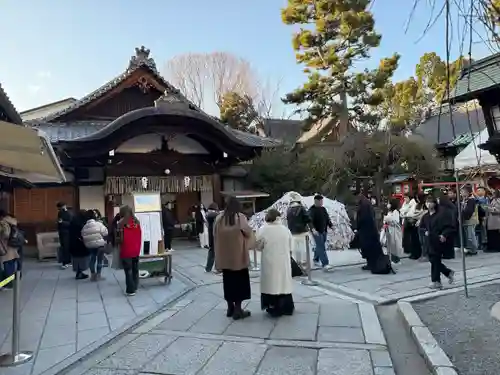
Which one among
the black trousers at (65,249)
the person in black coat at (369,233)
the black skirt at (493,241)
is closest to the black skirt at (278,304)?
the person in black coat at (369,233)

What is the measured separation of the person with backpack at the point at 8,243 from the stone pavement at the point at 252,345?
3.44m

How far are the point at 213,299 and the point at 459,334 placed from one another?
12.3ft

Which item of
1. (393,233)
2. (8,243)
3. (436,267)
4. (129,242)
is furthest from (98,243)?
(436,267)

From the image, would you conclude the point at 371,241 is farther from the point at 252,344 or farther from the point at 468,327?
the point at 252,344

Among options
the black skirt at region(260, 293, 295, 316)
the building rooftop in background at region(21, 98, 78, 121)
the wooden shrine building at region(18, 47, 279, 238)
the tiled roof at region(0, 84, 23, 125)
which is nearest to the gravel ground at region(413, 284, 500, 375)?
the black skirt at region(260, 293, 295, 316)

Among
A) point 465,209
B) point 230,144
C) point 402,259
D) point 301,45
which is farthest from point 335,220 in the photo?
point 301,45

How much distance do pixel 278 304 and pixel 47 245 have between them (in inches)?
364

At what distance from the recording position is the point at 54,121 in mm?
15359

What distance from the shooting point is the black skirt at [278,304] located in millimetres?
5953

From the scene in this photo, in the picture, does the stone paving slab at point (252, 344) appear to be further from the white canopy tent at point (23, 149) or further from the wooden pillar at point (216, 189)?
the wooden pillar at point (216, 189)

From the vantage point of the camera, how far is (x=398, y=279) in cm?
810

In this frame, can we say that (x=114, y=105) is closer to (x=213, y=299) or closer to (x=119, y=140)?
(x=119, y=140)

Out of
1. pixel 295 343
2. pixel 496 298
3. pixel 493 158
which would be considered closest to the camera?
pixel 295 343

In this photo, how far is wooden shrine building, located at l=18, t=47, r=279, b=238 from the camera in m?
13.5
